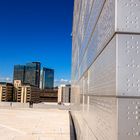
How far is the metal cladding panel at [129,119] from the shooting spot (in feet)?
3.57

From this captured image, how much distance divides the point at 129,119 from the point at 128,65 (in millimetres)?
260

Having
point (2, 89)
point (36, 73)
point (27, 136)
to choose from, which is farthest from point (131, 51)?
point (36, 73)

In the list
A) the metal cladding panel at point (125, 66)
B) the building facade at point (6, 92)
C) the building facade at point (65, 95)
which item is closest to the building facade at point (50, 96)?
the building facade at point (6, 92)

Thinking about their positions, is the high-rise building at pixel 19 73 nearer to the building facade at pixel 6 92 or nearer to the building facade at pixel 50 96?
the building facade at pixel 6 92

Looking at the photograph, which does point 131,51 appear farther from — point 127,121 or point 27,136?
point 27,136

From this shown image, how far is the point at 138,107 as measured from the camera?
3.66ft

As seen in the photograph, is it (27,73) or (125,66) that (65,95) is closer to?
(125,66)

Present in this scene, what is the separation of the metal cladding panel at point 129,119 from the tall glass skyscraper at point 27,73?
6652 inches

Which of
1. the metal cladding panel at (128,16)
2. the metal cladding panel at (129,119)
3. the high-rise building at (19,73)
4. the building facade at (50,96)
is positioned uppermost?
the high-rise building at (19,73)

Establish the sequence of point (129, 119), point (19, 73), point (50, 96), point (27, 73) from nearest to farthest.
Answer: point (129, 119)
point (50, 96)
point (27, 73)
point (19, 73)

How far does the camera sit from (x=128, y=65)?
3.73 feet

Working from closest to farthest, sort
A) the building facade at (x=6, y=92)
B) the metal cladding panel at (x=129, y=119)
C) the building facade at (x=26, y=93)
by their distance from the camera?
the metal cladding panel at (x=129, y=119), the building facade at (x=6, y=92), the building facade at (x=26, y=93)

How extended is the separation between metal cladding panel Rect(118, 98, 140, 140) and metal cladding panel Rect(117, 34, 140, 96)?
0.14 feet

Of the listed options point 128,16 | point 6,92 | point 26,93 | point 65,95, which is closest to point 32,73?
point 26,93
